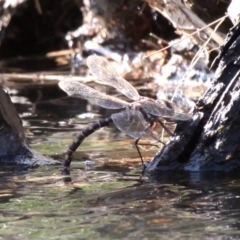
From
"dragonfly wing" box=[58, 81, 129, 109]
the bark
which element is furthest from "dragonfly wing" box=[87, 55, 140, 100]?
the bark

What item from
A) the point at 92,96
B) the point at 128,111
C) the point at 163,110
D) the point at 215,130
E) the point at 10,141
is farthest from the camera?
the point at 10,141

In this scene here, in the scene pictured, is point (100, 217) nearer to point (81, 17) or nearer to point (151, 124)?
point (151, 124)

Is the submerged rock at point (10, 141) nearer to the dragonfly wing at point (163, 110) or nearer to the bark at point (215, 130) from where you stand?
the dragonfly wing at point (163, 110)

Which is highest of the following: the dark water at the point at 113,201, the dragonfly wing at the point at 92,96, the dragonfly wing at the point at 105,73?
the dragonfly wing at the point at 105,73

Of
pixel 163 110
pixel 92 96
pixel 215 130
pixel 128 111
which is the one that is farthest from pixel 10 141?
pixel 215 130

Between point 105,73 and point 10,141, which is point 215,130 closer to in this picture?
point 105,73

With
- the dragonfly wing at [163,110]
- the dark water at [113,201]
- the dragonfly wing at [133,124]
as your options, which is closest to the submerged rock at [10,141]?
the dark water at [113,201]
